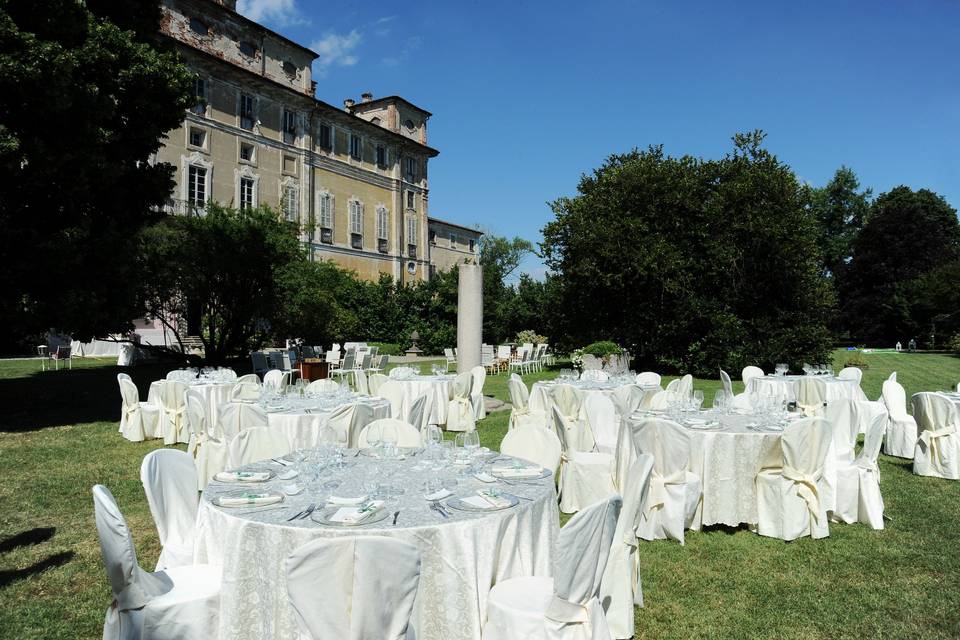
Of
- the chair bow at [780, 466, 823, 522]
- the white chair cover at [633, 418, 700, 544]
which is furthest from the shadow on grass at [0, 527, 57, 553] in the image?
the chair bow at [780, 466, 823, 522]

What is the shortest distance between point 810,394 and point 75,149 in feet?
44.4

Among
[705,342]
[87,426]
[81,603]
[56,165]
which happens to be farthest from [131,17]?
[705,342]

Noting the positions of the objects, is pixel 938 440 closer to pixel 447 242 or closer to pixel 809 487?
pixel 809 487

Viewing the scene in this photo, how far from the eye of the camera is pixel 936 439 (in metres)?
7.62

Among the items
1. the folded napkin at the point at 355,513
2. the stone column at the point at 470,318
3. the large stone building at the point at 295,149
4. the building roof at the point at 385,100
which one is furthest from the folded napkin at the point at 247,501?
the building roof at the point at 385,100

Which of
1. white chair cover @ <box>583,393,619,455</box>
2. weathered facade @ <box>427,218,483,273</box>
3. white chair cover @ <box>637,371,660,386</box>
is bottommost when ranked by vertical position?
white chair cover @ <box>583,393,619,455</box>

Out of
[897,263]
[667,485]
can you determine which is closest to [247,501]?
[667,485]

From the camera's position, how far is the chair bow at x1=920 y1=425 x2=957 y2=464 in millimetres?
7586

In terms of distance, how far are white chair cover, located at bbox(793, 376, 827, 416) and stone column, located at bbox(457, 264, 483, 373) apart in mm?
6408

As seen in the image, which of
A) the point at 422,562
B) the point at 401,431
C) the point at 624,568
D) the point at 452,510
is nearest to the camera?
the point at 422,562

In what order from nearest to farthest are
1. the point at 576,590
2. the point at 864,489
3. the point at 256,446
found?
the point at 576,590 < the point at 256,446 < the point at 864,489

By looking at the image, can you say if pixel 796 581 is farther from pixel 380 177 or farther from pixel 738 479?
pixel 380 177

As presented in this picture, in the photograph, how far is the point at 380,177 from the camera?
3981 centimetres

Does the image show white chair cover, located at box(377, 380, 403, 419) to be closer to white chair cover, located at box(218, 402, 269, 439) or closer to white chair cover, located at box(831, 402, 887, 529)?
white chair cover, located at box(218, 402, 269, 439)
